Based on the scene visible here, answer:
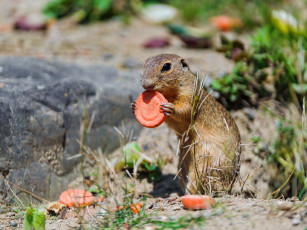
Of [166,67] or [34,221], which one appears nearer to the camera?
[34,221]

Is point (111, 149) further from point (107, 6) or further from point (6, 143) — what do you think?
point (107, 6)

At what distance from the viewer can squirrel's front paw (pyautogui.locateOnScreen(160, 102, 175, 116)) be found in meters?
3.82

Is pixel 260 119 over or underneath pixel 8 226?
over

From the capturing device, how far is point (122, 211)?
3398 mm

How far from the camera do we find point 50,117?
4492mm

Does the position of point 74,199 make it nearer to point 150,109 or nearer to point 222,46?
point 150,109

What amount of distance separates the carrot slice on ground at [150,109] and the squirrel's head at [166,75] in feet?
0.31

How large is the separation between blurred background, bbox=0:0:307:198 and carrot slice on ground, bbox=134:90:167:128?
0.74 m

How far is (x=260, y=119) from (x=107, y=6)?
437 centimetres

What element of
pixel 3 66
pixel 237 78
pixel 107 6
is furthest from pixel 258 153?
pixel 107 6

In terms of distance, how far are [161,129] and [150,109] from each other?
1743mm

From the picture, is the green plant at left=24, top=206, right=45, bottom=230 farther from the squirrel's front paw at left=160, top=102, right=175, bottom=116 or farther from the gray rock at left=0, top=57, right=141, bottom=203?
the squirrel's front paw at left=160, top=102, right=175, bottom=116

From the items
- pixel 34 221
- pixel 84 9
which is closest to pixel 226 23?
pixel 84 9

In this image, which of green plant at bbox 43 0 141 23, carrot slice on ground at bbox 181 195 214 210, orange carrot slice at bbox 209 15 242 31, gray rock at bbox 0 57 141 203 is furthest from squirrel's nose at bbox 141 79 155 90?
green plant at bbox 43 0 141 23
